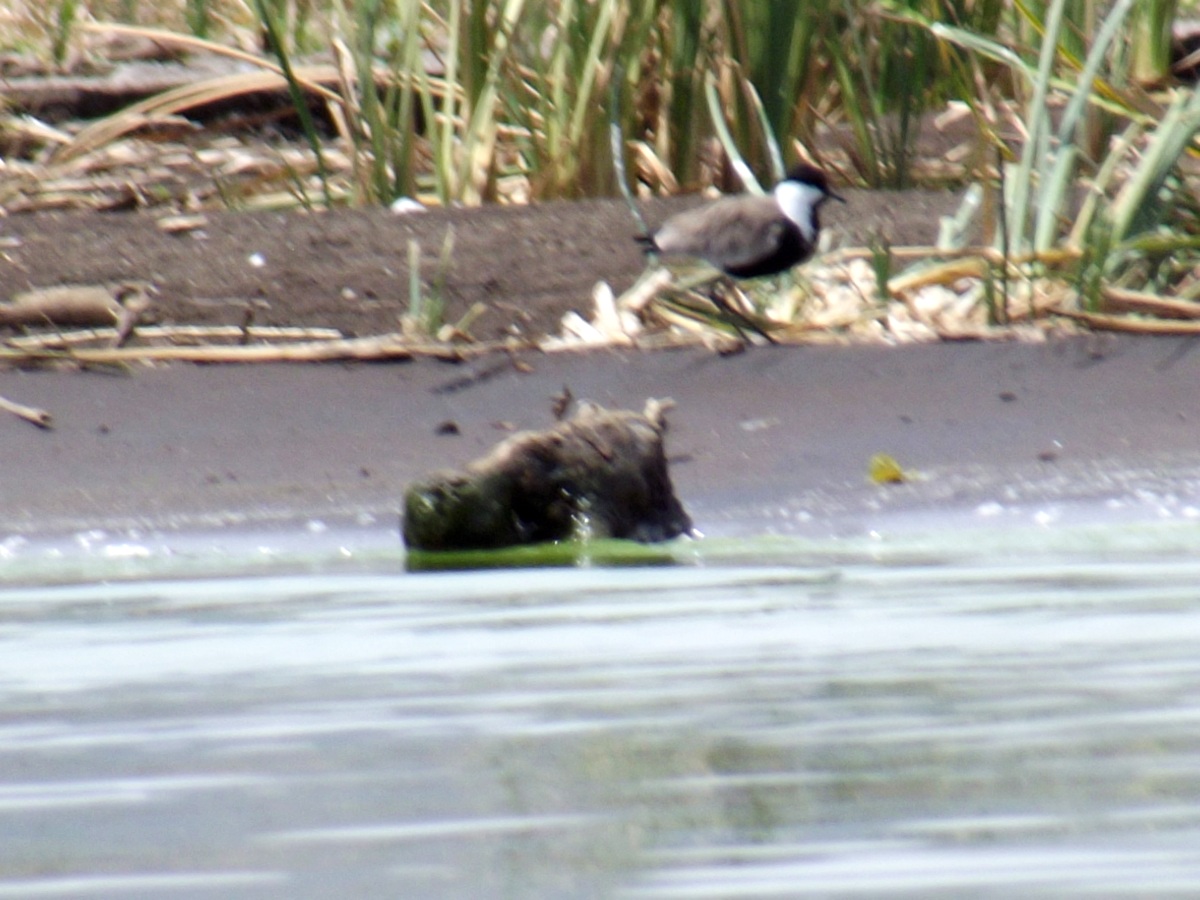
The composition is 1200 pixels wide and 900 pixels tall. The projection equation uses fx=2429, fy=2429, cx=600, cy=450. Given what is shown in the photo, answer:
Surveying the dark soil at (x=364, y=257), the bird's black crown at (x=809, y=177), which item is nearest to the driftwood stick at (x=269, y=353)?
the dark soil at (x=364, y=257)

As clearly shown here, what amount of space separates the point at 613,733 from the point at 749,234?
4.19 m

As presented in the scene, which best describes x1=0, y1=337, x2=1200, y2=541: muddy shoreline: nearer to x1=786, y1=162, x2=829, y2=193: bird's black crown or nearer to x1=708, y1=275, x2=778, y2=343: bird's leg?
x1=708, y1=275, x2=778, y2=343: bird's leg

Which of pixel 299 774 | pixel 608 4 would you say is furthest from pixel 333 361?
pixel 299 774

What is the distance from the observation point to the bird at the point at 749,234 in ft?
22.3

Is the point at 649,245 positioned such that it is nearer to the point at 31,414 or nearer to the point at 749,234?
the point at 749,234

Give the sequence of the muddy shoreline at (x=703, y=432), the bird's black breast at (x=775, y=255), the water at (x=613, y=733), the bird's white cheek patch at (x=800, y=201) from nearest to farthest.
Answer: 1. the water at (x=613, y=733)
2. the muddy shoreline at (x=703, y=432)
3. the bird's black breast at (x=775, y=255)
4. the bird's white cheek patch at (x=800, y=201)

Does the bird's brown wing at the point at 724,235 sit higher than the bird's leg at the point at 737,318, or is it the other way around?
the bird's brown wing at the point at 724,235

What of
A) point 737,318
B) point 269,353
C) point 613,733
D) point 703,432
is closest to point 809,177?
point 737,318

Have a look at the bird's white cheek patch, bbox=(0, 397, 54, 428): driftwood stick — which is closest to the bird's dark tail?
the bird's white cheek patch

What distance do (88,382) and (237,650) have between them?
313 centimetres

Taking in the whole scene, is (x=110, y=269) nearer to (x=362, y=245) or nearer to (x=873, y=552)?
(x=362, y=245)

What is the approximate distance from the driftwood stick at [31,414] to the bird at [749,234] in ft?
6.11

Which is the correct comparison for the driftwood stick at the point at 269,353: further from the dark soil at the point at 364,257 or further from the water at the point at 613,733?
the water at the point at 613,733

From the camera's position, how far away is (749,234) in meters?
6.81
